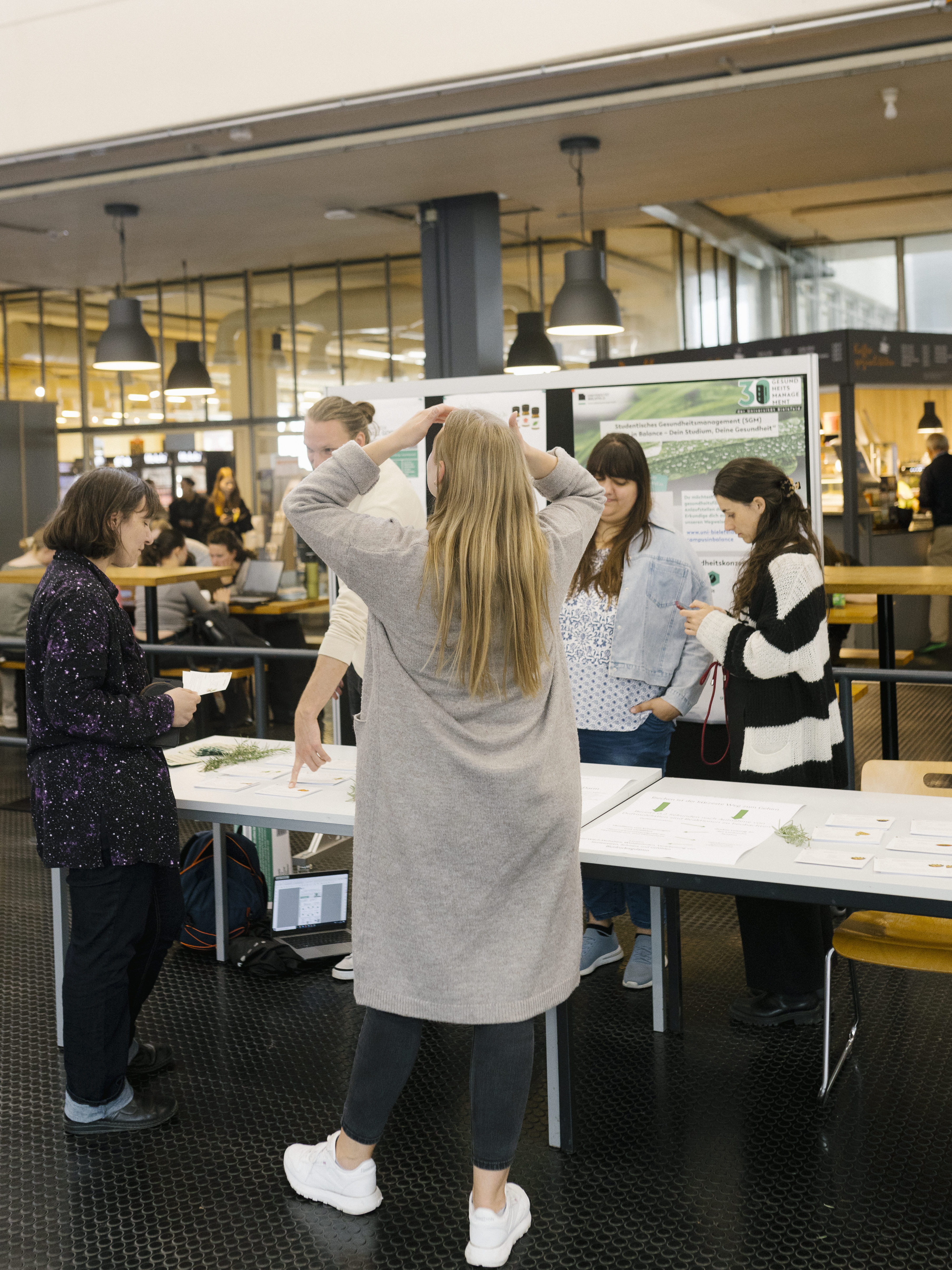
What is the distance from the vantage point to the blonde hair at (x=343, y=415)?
3.14 m

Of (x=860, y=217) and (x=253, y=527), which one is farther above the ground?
(x=860, y=217)

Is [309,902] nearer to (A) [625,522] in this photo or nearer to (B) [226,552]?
(A) [625,522]

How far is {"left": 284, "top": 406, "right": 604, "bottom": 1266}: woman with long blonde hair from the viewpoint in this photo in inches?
77.9

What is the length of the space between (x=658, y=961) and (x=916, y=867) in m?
1.13

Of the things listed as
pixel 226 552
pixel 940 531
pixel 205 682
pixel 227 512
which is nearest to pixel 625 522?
pixel 205 682

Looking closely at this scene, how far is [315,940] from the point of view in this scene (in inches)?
153

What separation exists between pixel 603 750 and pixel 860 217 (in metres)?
10.8

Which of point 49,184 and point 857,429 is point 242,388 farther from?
point 857,429

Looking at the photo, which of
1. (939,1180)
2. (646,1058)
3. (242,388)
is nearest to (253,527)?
(242,388)

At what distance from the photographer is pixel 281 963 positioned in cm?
376

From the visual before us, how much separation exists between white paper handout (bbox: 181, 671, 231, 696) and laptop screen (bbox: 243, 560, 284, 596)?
6023 mm

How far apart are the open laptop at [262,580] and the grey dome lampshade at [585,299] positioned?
9.68 feet

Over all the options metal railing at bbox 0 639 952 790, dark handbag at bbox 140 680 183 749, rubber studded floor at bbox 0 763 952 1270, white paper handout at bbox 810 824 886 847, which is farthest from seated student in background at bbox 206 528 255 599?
white paper handout at bbox 810 824 886 847

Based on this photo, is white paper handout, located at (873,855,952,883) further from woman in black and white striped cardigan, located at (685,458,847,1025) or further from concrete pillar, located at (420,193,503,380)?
concrete pillar, located at (420,193,503,380)
